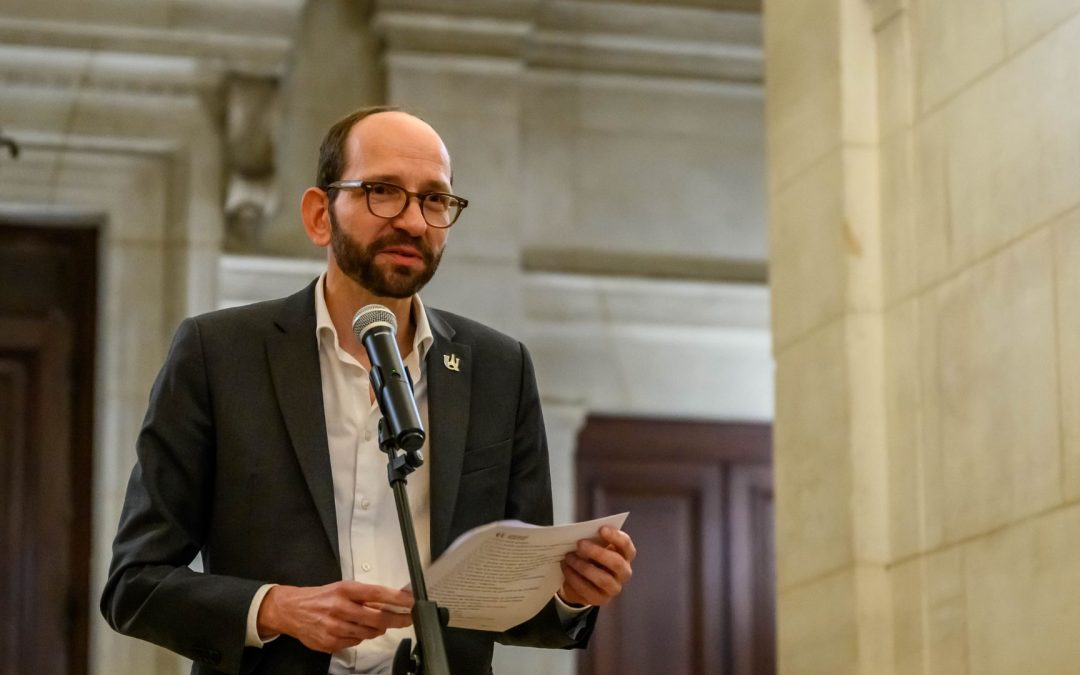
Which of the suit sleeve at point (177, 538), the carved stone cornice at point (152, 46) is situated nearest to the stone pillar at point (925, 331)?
the suit sleeve at point (177, 538)

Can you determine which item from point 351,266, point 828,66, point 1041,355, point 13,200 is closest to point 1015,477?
point 1041,355

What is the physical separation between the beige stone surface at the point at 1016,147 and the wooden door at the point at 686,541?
3562 millimetres

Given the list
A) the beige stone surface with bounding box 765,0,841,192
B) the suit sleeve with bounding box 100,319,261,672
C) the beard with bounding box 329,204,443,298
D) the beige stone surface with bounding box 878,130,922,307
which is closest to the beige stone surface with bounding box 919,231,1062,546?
the beige stone surface with bounding box 878,130,922,307

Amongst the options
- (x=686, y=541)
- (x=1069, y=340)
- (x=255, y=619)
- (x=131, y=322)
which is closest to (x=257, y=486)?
(x=255, y=619)

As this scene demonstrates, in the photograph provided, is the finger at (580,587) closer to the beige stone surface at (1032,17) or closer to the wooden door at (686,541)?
the beige stone surface at (1032,17)

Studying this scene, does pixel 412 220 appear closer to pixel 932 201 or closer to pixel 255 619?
pixel 255 619

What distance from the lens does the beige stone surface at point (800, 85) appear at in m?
4.60

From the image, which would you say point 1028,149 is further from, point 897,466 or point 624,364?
point 624,364

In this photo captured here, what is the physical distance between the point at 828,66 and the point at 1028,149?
2.96ft

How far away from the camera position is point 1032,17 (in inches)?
151

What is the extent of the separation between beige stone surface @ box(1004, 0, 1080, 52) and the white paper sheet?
169cm

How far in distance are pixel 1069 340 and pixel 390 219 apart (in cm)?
152

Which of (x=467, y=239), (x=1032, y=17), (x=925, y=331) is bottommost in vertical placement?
(x=925, y=331)

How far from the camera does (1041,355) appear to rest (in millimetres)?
3705
